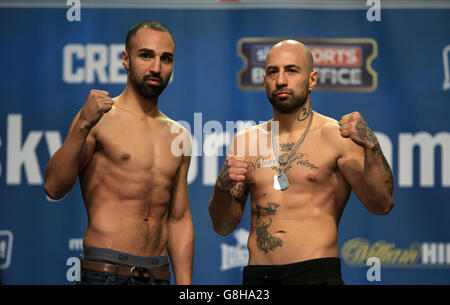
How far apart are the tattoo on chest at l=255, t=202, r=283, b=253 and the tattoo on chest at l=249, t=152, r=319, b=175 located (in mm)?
178

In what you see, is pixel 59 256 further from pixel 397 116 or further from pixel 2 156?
pixel 397 116

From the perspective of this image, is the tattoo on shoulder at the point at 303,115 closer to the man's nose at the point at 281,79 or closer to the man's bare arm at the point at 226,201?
the man's nose at the point at 281,79

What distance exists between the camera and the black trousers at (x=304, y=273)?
271cm

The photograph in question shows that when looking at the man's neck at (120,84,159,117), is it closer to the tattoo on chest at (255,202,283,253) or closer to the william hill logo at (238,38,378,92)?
the tattoo on chest at (255,202,283,253)

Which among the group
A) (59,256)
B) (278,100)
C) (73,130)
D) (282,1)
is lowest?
(59,256)

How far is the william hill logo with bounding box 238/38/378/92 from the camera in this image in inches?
172

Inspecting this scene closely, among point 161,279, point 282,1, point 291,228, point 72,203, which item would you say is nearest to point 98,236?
point 161,279

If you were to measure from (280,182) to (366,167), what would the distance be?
1.34ft

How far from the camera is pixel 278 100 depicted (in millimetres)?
2912

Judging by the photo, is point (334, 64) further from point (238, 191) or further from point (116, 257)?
point (116, 257)

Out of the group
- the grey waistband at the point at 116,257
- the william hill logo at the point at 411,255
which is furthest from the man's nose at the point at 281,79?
the william hill logo at the point at 411,255

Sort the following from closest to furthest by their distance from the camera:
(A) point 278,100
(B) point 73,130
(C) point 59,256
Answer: (B) point 73,130
(A) point 278,100
(C) point 59,256

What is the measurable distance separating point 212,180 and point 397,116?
4.69 feet

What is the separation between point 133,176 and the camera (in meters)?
2.87
